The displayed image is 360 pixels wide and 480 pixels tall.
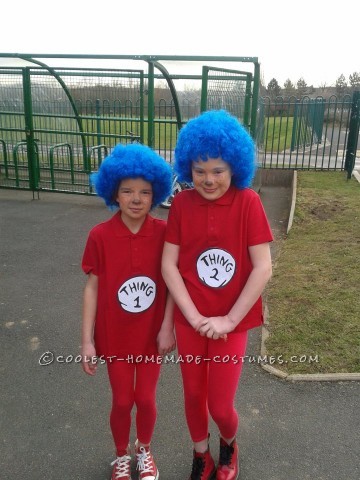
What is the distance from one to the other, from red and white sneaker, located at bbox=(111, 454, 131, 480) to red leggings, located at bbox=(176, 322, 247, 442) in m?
0.44

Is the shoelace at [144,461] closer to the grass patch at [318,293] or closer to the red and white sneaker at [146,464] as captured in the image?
the red and white sneaker at [146,464]

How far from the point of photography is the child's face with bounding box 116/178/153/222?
1.92m

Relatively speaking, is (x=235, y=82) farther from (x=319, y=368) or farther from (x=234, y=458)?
(x=234, y=458)

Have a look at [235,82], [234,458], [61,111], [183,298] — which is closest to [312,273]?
[234,458]

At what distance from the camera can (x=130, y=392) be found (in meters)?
2.10

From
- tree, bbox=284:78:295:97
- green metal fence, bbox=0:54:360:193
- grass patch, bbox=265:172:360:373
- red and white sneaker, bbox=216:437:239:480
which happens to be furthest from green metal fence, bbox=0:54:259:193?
tree, bbox=284:78:295:97

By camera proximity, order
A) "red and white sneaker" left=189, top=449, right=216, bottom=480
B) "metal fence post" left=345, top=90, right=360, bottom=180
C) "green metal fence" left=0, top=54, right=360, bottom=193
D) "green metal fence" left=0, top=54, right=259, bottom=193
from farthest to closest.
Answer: "metal fence post" left=345, top=90, right=360, bottom=180 → "green metal fence" left=0, top=54, right=259, bottom=193 → "green metal fence" left=0, top=54, right=360, bottom=193 → "red and white sneaker" left=189, top=449, right=216, bottom=480

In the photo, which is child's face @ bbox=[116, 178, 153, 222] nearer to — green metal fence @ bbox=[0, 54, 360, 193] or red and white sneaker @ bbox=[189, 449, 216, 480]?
red and white sneaker @ bbox=[189, 449, 216, 480]

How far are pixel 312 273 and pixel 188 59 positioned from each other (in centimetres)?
390

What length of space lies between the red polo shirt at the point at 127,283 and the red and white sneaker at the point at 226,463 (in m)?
0.61

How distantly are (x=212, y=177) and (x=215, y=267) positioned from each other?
0.37 m

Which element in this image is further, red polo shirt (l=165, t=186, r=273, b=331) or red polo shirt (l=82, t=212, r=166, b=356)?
red polo shirt (l=82, t=212, r=166, b=356)

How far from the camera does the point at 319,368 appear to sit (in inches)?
122

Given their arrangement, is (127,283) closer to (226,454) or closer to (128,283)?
(128,283)
